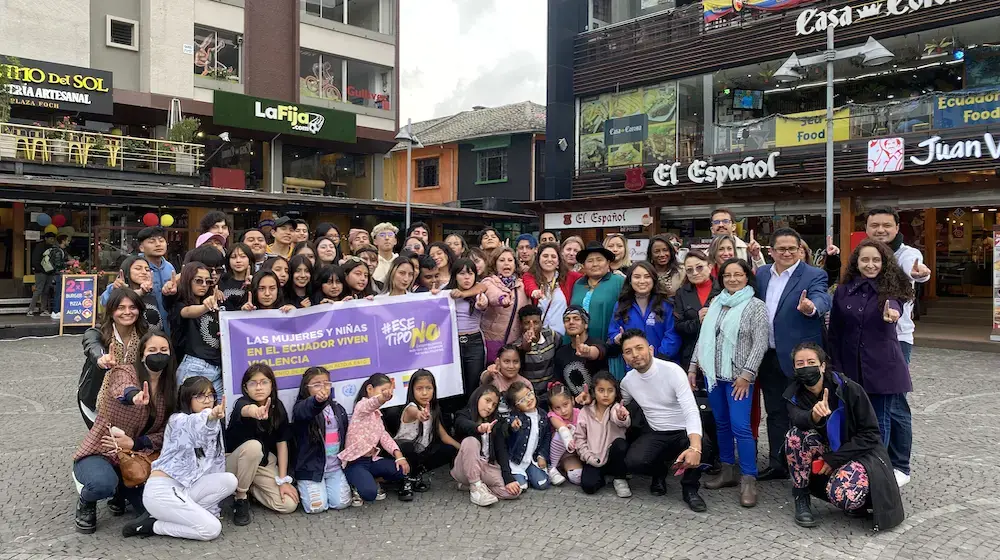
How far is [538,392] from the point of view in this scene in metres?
5.78

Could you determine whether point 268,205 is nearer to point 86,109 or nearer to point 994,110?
point 86,109

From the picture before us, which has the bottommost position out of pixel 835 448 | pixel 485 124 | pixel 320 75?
pixel 835 448

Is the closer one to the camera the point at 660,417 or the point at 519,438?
the point at 660,417

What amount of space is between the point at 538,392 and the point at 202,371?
264 centimetres

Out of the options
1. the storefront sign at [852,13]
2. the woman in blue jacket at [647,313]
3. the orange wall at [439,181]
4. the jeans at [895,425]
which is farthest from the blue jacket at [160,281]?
the orange wall at [439,181]

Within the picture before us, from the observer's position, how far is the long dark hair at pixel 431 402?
17.8 feet

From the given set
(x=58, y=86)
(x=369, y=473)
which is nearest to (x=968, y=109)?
(x=369, y=473)

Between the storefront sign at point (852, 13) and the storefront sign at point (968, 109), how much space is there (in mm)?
2150

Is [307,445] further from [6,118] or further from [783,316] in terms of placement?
[6,118]

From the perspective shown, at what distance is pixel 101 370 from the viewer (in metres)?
4.81

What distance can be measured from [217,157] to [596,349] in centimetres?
2083

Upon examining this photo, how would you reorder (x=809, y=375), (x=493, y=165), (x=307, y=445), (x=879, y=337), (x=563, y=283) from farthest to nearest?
(x=493, y=165)
(x=563, y=283)
(x=307, y=445)
(x=879, y=337)
(x=809, y=375)

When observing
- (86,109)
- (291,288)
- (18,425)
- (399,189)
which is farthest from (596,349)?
(399,189)

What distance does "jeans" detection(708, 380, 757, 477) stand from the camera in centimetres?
504
